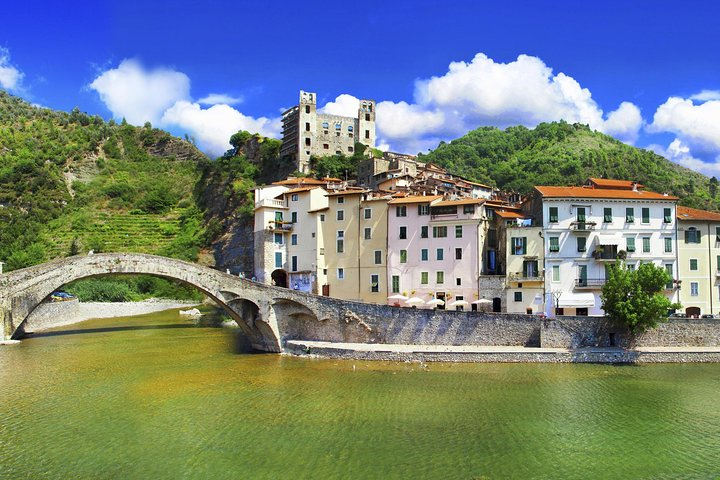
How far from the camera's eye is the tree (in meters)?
34.2

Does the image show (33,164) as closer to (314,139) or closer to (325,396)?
(314,139)

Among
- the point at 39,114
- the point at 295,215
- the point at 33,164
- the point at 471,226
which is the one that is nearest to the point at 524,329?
the point at 471,226

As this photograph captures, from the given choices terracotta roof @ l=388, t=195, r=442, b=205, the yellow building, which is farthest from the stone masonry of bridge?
terracotta roof @ l=388, t=195, r=442, b=205

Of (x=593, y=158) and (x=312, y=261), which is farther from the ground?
(x=593, y=158)

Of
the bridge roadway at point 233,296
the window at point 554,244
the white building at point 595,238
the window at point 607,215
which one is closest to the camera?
the bridge roadway at point 233,296

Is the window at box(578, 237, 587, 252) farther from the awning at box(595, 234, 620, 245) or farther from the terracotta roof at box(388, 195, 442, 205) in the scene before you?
the terracotta roof at box(388, 195, 442, 205)

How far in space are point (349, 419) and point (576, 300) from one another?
22.9m

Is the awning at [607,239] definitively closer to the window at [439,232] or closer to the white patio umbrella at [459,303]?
the white patio umbrella at [459,303]

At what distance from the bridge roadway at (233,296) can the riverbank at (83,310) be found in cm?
1282

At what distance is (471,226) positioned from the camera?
1646 inches

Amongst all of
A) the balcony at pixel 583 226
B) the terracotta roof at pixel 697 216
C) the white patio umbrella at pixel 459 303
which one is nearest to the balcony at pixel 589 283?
the balcony at pixel 583 226

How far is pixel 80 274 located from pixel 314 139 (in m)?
51.1

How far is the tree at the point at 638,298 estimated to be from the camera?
34250 mm

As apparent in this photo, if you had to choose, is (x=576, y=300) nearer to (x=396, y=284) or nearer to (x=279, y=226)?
(x=396, y=284)
